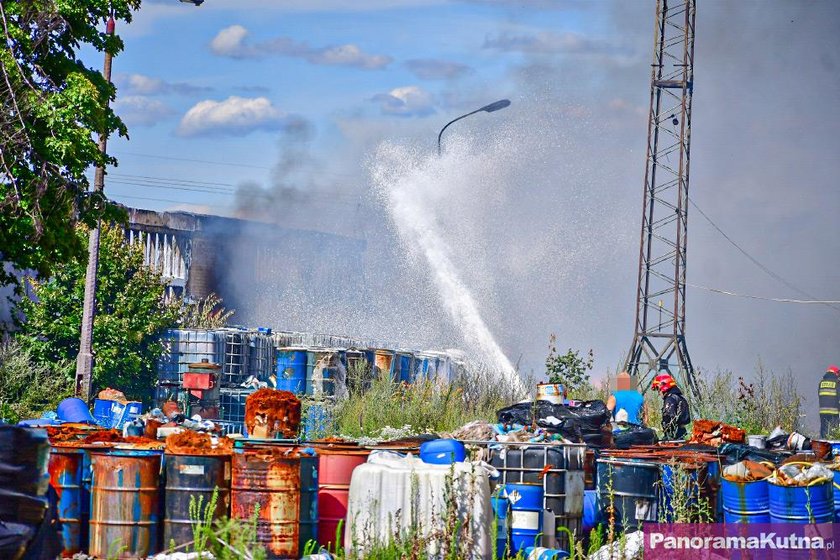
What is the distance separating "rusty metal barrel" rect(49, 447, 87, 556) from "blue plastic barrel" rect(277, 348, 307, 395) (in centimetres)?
1284

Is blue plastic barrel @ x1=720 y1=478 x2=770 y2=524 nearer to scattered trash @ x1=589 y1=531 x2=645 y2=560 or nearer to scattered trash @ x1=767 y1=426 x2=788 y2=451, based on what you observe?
scattered trash @ x1=589 y1=531 x2=645 y2=560

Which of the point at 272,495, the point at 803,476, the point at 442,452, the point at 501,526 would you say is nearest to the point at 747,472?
the point at 803,476

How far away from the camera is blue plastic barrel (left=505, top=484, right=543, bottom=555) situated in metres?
10.3

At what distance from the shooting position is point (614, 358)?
172ft

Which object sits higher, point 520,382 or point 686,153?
point 686,153

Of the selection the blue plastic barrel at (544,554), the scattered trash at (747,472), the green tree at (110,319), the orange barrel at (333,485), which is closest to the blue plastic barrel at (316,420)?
the orange barrel at (333,485)

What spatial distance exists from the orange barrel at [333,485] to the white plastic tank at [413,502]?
0.62 meters

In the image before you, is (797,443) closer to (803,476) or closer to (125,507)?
(803,476)

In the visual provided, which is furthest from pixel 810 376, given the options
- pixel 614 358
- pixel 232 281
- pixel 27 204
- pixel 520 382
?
pixel 27 204

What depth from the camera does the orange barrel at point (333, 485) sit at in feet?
33.3

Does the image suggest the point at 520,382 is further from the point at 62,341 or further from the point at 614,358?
the point at 614,358

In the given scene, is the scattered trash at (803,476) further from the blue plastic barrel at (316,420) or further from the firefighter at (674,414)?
the blue plastic barrel at (316,420)

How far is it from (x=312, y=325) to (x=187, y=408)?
1162 inches

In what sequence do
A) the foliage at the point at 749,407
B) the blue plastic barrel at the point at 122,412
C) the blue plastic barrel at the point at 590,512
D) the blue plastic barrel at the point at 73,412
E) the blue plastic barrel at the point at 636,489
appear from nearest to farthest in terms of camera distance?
the blue plastic barrel at the point at 636,489 < the blue plastic barrel at the point at 590,512 < the blue plastic barrel at the point at 73,412 < the blue plastic barrel at the point at 122,412 < the foliage at the point at 749,407
